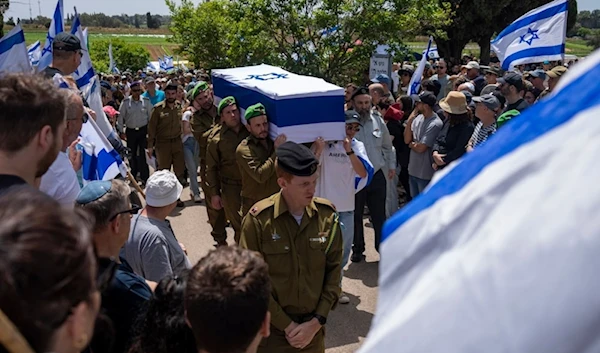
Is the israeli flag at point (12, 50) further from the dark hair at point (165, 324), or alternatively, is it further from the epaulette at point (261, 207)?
the dark hair at point (165, 324)

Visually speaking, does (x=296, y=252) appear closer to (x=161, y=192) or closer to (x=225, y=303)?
(x=161, y=192)

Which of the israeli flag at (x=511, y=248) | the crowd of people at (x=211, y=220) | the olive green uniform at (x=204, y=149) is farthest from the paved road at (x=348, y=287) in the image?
the israeli flag at (x=511, y=248)

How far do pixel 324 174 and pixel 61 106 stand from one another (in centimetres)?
296

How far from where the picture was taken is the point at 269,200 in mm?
3307

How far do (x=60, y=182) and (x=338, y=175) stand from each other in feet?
8.26

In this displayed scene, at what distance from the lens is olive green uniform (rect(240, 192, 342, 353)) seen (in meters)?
3.15

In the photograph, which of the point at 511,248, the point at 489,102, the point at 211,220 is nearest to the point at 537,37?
the point at 489,102

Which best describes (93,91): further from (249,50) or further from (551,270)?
(551,270)

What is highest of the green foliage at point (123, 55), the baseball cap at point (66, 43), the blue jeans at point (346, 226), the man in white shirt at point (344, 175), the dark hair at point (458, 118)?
the baseball cap at point (66, 43)

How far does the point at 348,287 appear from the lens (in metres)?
5.64

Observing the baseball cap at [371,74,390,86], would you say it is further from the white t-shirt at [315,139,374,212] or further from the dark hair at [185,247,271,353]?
the dark hair at [185,247,271,353]

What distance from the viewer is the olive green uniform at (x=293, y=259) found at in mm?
3152

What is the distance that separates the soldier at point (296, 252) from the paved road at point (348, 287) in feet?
4.78

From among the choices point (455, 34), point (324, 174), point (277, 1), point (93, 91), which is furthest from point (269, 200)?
point (455, 34)
